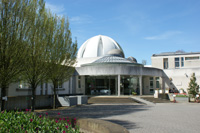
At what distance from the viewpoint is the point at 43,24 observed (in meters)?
15.8

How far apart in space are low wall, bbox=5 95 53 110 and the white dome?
2750 centimetres

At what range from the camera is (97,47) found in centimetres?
4909

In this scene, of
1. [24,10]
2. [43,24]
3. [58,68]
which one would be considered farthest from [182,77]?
[24,10]

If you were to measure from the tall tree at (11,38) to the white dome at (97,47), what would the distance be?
35817 mm

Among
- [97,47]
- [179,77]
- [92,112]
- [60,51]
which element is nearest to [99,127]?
[92,112]

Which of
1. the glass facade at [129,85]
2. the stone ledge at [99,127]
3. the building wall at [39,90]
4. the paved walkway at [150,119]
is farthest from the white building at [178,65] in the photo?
the stone ledge at [99,127]

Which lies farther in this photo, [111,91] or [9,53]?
[111,91]

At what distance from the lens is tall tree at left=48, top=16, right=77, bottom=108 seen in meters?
17.4

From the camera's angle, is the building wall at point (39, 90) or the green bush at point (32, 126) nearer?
the green bush at point (32, 126)

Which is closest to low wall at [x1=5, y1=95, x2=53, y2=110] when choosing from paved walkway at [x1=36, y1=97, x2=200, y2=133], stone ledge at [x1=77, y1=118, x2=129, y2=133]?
paved walkway at [x1=36, y1=97, x2=200, y2=133]

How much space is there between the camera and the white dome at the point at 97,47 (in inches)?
1911

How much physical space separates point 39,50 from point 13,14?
3.69 m

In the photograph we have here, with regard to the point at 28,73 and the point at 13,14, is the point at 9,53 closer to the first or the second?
the point at 13,14

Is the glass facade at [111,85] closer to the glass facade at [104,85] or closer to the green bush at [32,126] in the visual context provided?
the glass facade at [104,85]
